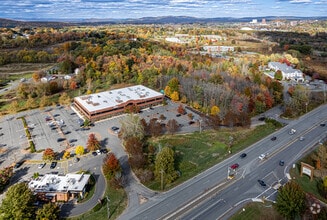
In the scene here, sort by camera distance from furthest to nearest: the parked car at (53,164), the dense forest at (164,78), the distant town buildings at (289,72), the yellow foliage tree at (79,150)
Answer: the distant town buildings at (289,72)
the dense forest at (164,78)
the yellow foliage tree at (79,150)
the parked car at (53,164)

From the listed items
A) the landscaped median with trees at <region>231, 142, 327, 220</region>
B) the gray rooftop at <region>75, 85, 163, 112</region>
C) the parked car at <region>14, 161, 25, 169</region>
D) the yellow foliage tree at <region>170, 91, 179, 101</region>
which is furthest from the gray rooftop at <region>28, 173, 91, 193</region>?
the yellow foliage tree at <region>170, 91, 179, 101</region>

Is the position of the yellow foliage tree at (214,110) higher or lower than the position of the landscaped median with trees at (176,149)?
higher

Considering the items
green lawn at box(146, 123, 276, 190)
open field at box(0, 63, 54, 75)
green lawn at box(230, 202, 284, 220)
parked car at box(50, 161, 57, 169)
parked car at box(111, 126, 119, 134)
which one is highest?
green lawn at box(230, 202, 284, 220)

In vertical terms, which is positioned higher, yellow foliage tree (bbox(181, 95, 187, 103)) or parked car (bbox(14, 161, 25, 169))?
yellow foliage tree (bbox(181, 95, 187, 103))

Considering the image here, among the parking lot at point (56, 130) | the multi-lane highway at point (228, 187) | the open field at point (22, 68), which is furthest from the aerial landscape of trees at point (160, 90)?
the multi-lane highway at point (228, 187)

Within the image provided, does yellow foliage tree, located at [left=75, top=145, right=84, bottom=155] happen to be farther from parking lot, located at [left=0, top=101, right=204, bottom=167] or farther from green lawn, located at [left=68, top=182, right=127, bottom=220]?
green lawn, located at [left=68, top=182, right=127, bottom=220]

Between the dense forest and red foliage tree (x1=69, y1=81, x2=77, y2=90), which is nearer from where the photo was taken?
the dense forest

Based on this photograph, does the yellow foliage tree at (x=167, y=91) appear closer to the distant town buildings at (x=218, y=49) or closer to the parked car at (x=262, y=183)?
the parked car at (x=262, y=183)
